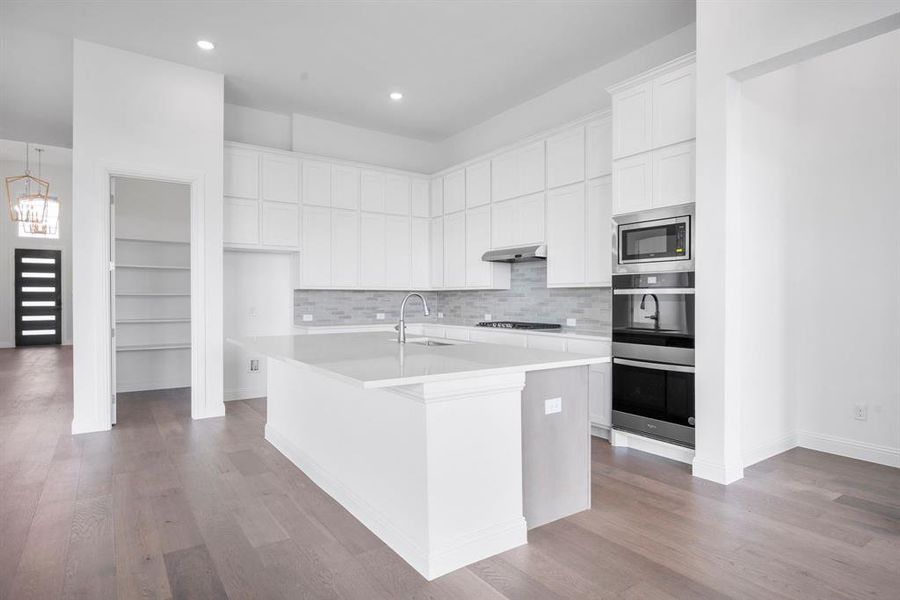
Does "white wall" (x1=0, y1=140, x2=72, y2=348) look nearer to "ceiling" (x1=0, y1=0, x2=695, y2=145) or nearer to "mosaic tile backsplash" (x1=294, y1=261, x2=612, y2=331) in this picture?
"ceiling" (x1=0, y1=0, x2=695, y2=145)

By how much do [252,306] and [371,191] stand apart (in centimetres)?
194

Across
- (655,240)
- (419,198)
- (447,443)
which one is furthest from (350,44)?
(447,443)

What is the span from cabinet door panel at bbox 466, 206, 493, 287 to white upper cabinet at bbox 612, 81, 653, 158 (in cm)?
198

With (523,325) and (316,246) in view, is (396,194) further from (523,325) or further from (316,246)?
(523,325)

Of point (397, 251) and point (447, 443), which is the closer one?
point (447, 443)

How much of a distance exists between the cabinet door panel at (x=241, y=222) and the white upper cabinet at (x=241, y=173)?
0.08m

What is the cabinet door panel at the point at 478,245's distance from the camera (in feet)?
18.6

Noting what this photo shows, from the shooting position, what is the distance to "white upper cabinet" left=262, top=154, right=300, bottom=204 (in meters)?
5.49

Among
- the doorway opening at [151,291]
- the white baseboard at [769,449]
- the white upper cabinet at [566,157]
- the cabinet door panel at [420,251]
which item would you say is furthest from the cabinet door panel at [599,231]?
the doorway opening at [151,291]

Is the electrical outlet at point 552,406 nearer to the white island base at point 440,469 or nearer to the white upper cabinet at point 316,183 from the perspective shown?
the white island base at point 440,469


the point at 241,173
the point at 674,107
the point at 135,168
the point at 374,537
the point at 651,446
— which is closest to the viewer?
the point at 374,537

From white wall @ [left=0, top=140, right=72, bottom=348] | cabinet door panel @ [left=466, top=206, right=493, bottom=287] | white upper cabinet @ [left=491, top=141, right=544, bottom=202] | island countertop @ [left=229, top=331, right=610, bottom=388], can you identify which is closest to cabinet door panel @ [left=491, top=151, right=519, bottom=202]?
white upper cabinet @ [left=491, top=141, right=544, bottom=202]

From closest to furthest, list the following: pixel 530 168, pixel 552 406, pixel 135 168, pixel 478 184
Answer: pixel 552 406 < pixel 135 168 < pixel 530 168 < pixel 478 184

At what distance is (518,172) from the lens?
5211 millimetres
